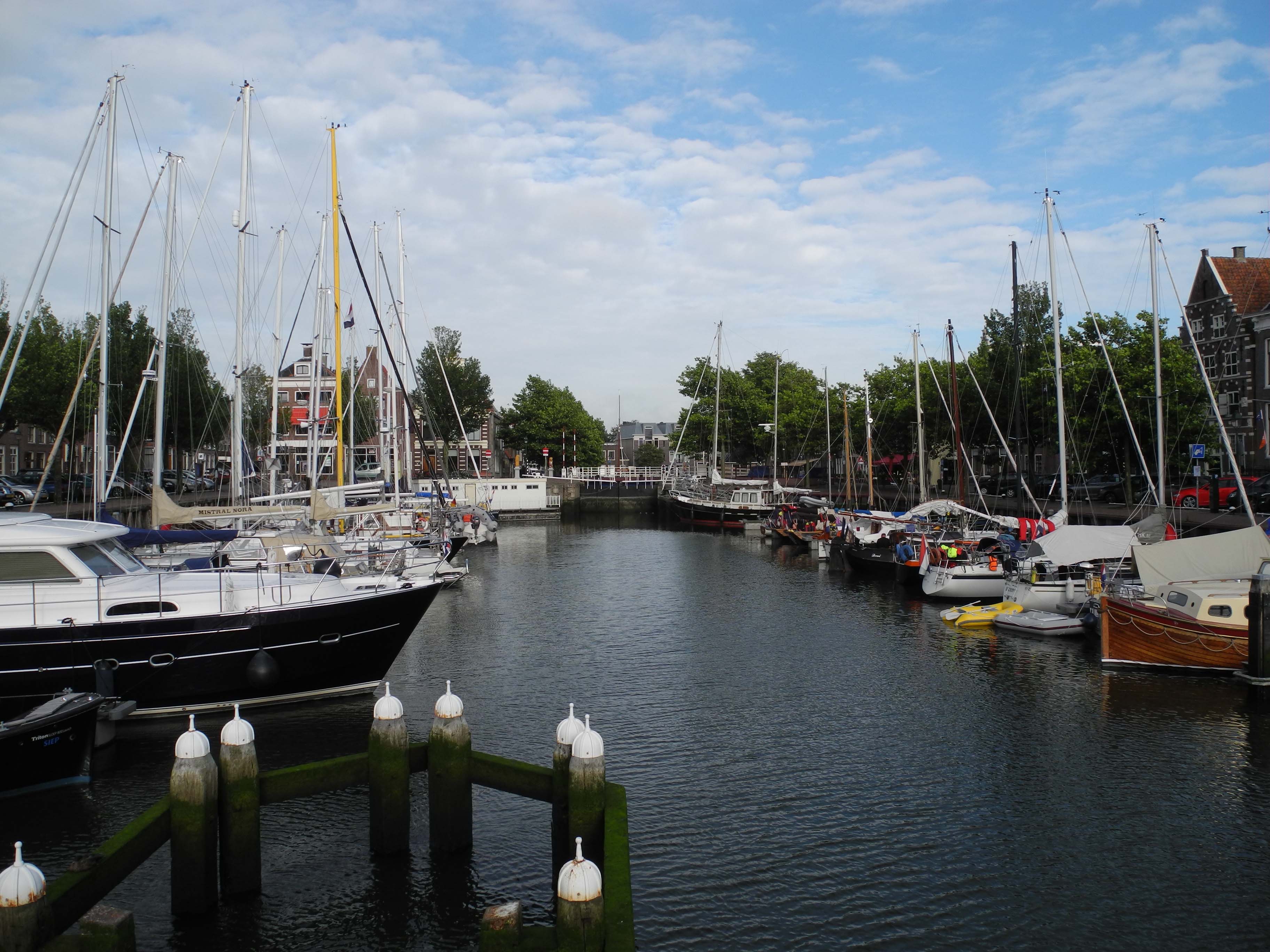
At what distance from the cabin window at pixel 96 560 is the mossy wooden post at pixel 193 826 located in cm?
931

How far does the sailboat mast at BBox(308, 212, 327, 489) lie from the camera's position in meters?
38.9

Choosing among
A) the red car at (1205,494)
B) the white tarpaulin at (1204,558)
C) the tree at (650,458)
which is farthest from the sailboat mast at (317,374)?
the tree at (650,458)

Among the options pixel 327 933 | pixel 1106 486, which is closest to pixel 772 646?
pixel 327 933

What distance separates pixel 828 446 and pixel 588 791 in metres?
66.0

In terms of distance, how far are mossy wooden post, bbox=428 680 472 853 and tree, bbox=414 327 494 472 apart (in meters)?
87.6

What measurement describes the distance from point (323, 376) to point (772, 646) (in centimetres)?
5157

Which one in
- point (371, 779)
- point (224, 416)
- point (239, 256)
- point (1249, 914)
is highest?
point (239, 256)

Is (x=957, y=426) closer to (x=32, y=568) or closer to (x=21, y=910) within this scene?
(x=32, y=568)

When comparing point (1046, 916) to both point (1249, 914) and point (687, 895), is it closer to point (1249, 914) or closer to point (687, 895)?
point (1249, 914)

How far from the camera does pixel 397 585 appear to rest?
21828 millimetres

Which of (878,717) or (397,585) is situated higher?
(397,585)

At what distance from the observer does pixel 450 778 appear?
1276 centimetres

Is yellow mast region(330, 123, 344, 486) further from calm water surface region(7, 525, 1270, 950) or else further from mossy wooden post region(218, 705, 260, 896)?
mossy wooden post region(218, 705, 260, 896)

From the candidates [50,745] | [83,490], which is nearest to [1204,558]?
[50,745]
